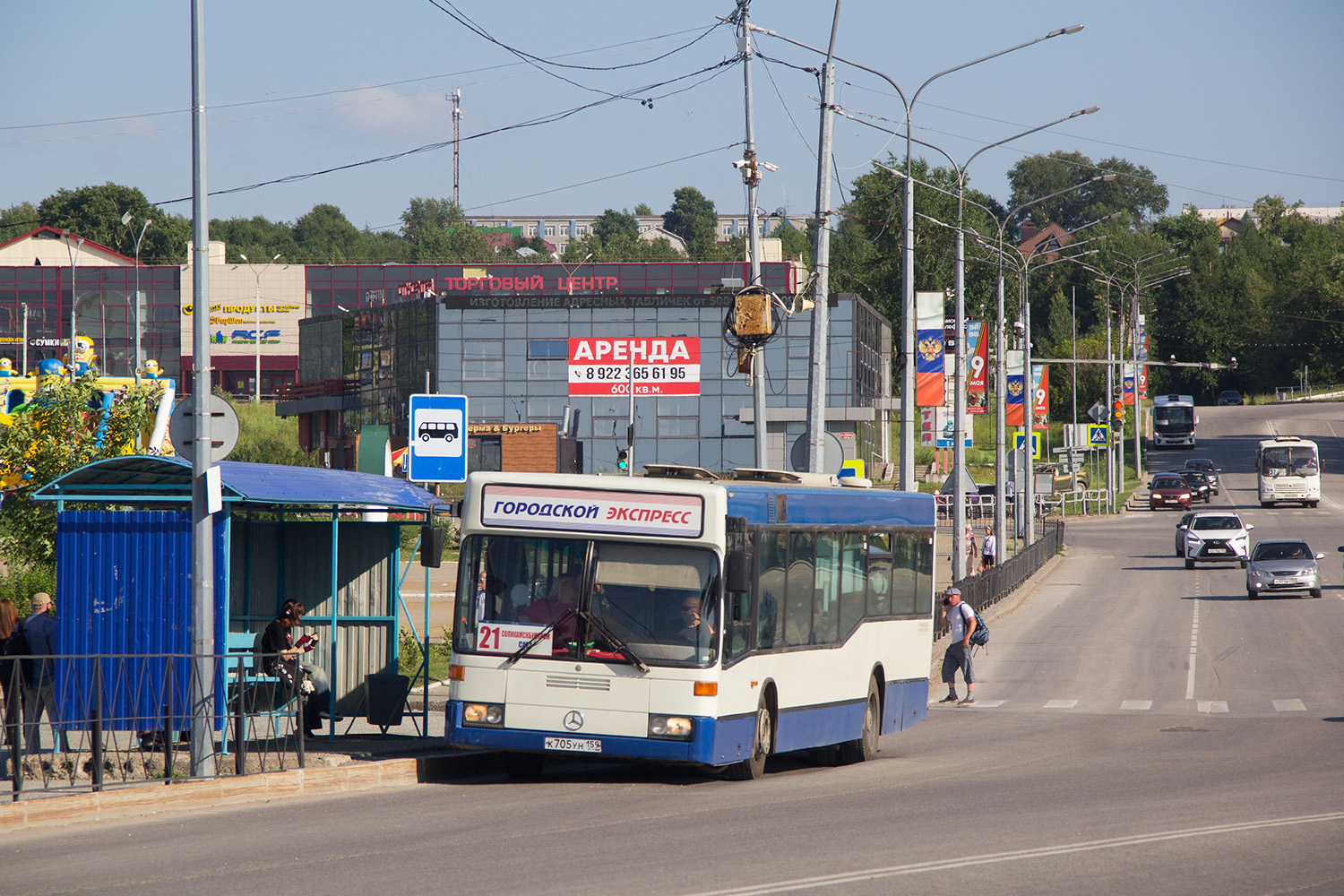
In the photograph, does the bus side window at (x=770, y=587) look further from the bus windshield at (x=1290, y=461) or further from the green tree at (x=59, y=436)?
the bus windshield at (x=1290, y=461)

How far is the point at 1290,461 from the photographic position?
6756 centimetres

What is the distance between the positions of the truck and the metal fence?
4898 cm

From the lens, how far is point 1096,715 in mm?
20359

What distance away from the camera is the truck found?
95.9 m

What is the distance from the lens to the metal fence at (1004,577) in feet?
101

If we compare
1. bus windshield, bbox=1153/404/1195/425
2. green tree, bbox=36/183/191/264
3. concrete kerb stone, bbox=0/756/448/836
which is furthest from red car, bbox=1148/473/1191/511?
green tree, bbox=36/183/191/264

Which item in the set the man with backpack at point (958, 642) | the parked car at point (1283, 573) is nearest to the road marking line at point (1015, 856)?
the man with backpack at point (958, 642)

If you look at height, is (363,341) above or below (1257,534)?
above

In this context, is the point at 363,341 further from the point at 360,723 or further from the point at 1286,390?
the point at 1286,390

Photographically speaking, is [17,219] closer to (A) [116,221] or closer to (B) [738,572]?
(A) [116,221]

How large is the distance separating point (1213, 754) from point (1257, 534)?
141ft

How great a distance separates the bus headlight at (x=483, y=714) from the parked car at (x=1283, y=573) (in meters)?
28.7

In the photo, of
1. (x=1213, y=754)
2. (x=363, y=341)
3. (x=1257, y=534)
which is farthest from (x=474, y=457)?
(x=1213, y=754)

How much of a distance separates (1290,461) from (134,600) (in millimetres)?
64146
